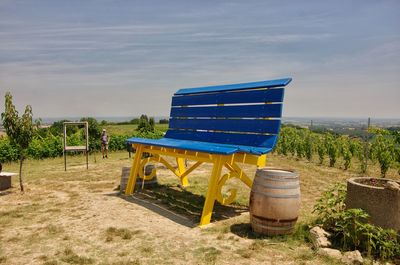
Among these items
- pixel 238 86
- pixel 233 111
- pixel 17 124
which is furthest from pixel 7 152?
pixel 238 86

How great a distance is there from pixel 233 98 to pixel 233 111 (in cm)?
24

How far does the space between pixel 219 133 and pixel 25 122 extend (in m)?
4.55

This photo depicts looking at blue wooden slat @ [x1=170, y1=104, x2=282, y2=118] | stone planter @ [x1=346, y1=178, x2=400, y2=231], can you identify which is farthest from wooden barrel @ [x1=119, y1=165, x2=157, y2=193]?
stone planter @ [x1=346, y1=178, x2=400, y2=231]

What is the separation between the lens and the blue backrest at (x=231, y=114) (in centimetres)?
507

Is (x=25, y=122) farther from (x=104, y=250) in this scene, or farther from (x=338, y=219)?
(x=338, y=219)

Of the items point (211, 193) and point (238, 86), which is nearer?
point (211, 193)

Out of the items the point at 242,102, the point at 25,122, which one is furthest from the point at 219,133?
the point at 25,122

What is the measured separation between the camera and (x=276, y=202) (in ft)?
13.5

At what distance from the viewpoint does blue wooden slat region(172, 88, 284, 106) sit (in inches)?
201

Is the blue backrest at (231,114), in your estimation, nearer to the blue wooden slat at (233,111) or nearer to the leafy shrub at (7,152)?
the blue wooden slat at (233,111)

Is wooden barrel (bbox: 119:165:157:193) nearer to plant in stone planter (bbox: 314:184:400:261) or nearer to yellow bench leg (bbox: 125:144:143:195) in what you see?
yellow bench leg (bbox: 125:144:143:195)

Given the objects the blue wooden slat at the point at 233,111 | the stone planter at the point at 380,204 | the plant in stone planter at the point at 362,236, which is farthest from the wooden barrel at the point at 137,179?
the stone planter at the point at 380,204

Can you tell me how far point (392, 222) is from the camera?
3652 mm

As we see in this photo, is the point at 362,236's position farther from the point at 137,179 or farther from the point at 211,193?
the point at 137,179
